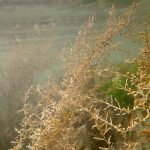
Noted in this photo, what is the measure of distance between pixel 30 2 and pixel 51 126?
11542 mm

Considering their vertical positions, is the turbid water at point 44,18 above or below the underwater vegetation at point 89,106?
above

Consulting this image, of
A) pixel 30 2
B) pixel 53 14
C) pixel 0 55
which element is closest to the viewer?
pixel 30 2

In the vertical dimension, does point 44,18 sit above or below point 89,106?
above

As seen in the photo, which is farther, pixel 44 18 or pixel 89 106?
pixel 44 18

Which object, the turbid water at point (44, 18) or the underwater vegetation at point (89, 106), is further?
the turbid water at point (44, 18)

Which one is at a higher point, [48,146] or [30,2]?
[30,2]

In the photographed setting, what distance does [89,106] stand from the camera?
6043 millimetres

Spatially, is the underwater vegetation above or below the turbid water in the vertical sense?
below

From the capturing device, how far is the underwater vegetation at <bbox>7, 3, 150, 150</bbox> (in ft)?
11.7

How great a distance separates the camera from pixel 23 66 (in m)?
11.6

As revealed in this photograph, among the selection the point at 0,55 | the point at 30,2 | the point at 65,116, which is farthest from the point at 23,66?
the point at 0,55

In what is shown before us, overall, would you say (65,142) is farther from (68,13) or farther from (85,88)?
(68,13)

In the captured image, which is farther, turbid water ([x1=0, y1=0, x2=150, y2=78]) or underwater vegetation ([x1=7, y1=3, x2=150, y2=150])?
turbid water ([x1=0, y1=0, x2=150, y2=78])

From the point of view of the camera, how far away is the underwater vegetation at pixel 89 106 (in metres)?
3.57
